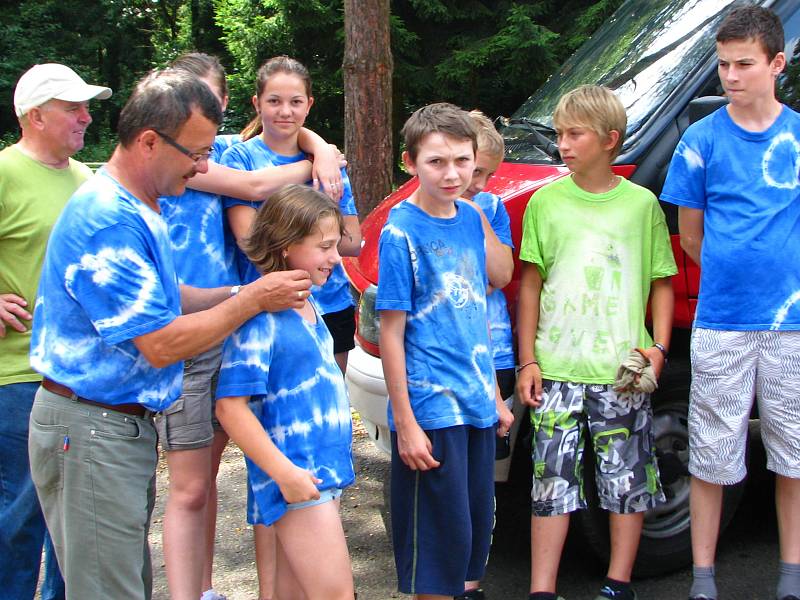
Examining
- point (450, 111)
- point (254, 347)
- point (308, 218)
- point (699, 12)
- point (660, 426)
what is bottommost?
point (660, 426)

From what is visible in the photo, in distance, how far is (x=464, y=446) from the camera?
2951 mm

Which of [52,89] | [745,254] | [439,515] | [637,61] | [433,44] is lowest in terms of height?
[439,515]

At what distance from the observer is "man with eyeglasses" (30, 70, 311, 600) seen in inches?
89.7

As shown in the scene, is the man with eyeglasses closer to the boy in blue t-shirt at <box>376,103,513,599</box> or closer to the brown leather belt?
the brown leather belt

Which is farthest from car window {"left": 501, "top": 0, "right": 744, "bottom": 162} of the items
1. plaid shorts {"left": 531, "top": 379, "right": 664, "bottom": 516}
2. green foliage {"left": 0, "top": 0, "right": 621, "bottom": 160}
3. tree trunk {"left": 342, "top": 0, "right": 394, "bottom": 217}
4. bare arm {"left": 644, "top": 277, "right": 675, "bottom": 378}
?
green foliage {"left": 0, "top": 0, "right": 621, "bottom": 160}

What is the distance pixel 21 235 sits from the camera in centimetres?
311

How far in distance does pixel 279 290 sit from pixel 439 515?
98 cm

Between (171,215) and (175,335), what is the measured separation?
0.97m

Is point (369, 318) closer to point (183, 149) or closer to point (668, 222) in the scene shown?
point (668, 222)

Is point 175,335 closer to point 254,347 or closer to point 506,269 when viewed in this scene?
point 254,347

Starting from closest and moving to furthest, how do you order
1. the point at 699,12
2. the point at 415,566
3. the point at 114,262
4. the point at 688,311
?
the point at 114,262 < the point at 415,566 < the point at 688,311 < the point at 699,12

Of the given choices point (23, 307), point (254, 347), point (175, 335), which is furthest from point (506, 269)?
point (23, 307)

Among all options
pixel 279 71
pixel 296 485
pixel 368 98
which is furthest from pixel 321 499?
pixel 368 98

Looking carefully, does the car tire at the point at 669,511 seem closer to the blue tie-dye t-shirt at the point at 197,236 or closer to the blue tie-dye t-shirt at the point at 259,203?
the blue tie-dye t-shirt at the point at 259,203
